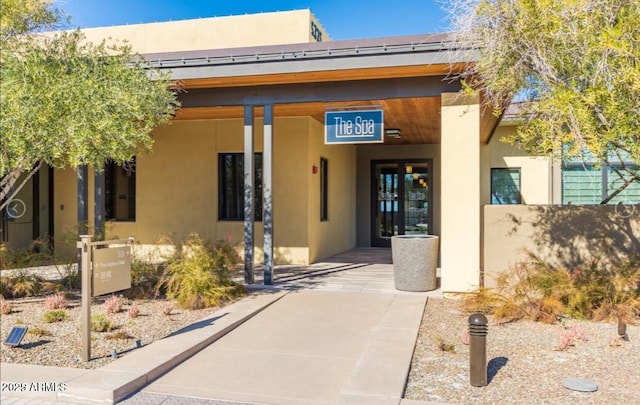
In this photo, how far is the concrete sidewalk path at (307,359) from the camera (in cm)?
394

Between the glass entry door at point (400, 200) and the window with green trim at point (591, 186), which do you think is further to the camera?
the glass entry door at point (400, 200)

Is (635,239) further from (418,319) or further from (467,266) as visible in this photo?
(418,319)

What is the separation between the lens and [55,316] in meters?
5.84

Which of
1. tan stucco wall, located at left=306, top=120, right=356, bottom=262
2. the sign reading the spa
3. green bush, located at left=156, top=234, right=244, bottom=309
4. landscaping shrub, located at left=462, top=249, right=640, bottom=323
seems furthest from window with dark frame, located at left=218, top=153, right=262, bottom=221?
landscaping shrub, located at left=462, top=249, right=640, bottom=323

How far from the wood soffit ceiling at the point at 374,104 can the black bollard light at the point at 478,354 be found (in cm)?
406

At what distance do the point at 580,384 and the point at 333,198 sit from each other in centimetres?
897

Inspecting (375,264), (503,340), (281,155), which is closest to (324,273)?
(375,264)

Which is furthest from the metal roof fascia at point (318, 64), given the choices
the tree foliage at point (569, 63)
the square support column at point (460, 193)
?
the tree foliage at point (569, 63)

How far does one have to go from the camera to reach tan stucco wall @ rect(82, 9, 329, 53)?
47.8 feet

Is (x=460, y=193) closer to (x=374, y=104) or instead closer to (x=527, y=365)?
(x=374, y=104)

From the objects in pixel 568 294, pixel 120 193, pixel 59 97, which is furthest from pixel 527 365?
pixel 120 193

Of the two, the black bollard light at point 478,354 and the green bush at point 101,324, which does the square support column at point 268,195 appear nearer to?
the green bush at point 101,324

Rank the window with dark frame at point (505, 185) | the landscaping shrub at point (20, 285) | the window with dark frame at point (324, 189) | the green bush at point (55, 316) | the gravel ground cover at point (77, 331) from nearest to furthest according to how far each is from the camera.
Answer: the gravel ground cover at point (77, 331) → the green bush at point (55, 316) → the landscaping shrub at point (20, 285) → the window with dark frame at point (324, 189) → the window with dark frame at point (505, 185)

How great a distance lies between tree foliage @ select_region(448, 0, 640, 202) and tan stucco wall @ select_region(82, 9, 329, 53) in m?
9.86
